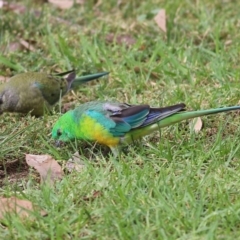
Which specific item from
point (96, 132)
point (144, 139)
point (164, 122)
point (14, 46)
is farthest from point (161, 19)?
point (96, 132)

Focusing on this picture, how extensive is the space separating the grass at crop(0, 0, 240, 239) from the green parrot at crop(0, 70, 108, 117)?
131mm

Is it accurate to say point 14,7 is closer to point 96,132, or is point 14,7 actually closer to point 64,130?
point 64,130

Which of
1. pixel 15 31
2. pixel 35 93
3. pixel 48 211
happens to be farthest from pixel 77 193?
pixel 15 31

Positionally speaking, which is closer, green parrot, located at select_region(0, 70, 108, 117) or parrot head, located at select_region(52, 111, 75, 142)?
parrot head, located at select_region(52, 111, 75, 142)

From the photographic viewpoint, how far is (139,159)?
4367 millimetres

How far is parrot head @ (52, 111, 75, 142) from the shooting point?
15.0ft

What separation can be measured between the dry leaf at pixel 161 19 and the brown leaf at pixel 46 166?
254 cm

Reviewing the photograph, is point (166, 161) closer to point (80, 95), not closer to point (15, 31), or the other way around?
point (80, 95)

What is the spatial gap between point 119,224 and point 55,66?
2836 millimetres

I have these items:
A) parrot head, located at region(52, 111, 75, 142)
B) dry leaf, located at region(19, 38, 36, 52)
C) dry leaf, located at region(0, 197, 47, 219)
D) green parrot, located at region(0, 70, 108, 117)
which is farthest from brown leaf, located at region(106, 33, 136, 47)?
dry leaf, located at region(0, 197, 47, 219)

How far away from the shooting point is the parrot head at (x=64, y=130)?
4.56 m

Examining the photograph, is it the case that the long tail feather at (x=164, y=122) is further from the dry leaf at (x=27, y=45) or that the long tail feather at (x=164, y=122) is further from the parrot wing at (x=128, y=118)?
the dry leaf at (x=27, y=45)

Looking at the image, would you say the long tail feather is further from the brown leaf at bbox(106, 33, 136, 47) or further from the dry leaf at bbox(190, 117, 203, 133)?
the brown leaf at bbox(106, 33, 136, 47)

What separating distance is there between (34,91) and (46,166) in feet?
4.34
